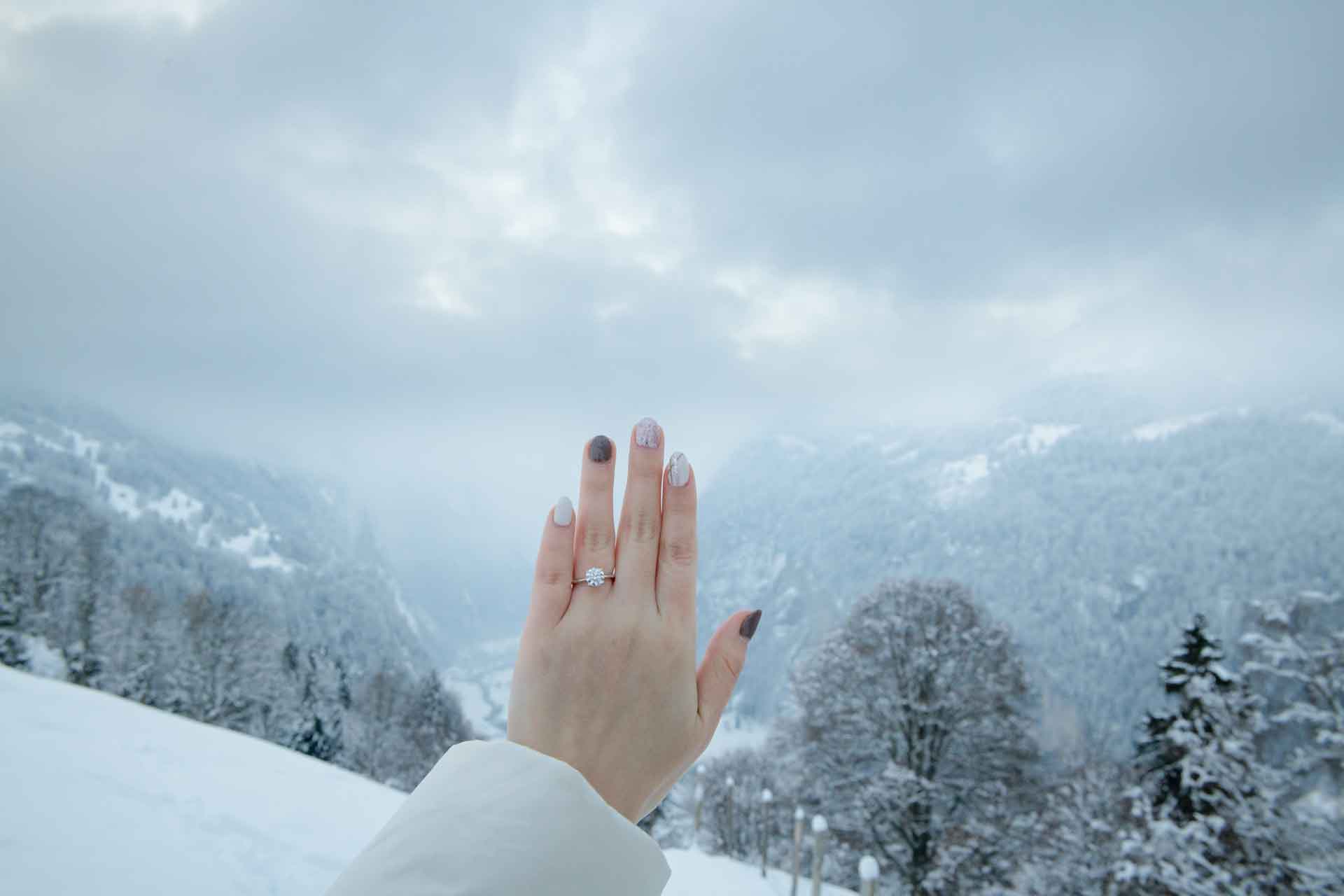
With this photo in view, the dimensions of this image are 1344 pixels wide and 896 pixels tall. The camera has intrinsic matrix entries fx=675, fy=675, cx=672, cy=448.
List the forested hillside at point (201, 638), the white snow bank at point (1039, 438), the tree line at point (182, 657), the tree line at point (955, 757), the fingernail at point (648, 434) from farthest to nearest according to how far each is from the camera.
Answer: the white snow bank at point (1039, 438) < the forested hillside at point (201, 638) < the tree line at point (182, 657) < the tree line at point (955, 757) < the fingernail at point (648, 434)

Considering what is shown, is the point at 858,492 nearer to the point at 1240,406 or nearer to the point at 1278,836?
the point at 1240,406

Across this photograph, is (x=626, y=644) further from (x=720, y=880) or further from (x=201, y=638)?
(x=201, y=638)

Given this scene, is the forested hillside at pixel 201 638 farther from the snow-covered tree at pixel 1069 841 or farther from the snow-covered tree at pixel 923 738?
the snow-covered tree at pixel 1069 841

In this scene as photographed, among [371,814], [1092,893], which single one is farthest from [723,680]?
[1092,893]

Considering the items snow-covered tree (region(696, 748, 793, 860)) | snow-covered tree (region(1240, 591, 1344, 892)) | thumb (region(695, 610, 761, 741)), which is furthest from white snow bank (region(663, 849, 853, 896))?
snow-covered tree (region(696, 748, 793, 860))

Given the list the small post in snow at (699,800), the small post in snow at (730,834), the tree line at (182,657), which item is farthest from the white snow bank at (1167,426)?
the tree line at (182,657)

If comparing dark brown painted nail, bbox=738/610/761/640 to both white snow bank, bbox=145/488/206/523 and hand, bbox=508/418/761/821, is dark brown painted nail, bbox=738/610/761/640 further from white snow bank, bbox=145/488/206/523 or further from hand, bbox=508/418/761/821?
white snow bank, bbox=145/488/206/523

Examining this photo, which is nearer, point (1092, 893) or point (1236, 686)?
point (1236, 686)
